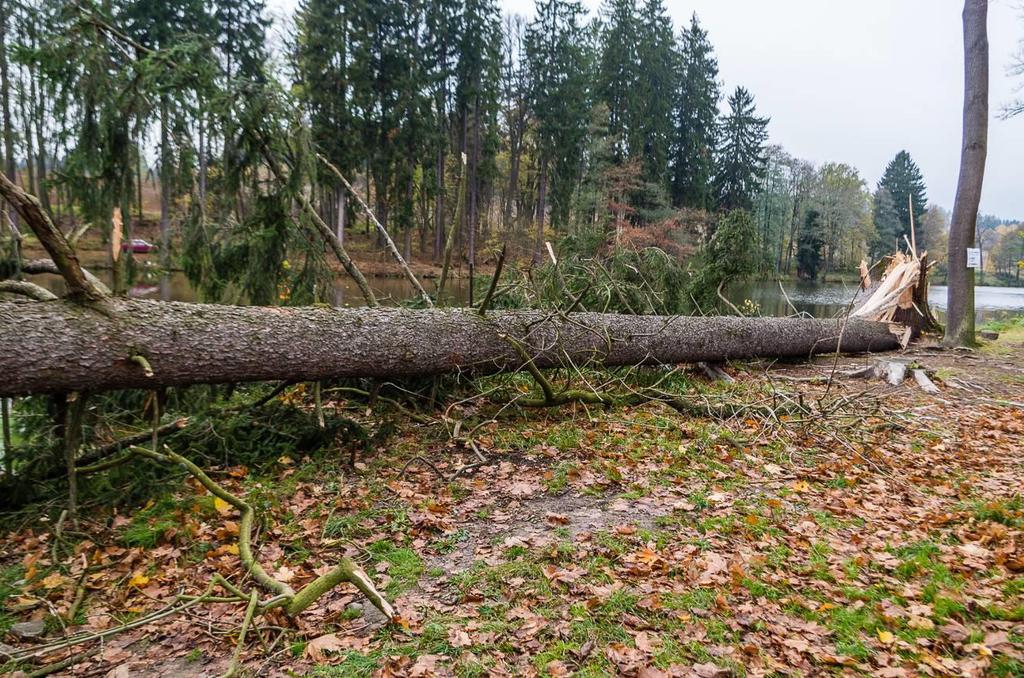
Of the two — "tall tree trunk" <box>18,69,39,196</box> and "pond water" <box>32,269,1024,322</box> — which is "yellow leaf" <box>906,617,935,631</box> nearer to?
"pond water" <box>32,269,1024,322</box>

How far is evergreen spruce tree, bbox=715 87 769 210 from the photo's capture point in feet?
118

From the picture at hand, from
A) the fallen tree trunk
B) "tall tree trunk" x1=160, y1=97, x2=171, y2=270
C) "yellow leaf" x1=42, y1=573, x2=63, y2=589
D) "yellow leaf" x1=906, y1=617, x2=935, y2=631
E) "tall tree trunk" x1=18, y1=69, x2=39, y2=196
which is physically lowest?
"yellow leaf" x1=42, y1=573, x2=63, y2=589

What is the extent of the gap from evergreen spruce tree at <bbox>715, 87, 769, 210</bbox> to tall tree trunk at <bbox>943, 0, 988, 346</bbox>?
28028 millimetres

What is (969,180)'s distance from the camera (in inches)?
368

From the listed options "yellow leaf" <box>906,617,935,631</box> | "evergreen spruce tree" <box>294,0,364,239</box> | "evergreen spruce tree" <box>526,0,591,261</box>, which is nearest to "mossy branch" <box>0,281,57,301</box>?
"yellow leaf" <box>906,617,935,631</box>

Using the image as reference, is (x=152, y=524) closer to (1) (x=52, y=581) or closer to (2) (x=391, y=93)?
(1) (x=52, y=581)

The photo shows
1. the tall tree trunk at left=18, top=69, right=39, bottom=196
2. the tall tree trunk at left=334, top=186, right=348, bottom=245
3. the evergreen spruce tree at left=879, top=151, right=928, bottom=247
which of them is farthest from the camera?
the evergreen spruce tree at left=879, top=151, right=928, bottom=247

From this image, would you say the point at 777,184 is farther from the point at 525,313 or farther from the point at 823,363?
the point at 525,313

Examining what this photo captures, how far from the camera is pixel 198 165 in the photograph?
5223 millimetres

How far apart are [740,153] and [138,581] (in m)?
39.9

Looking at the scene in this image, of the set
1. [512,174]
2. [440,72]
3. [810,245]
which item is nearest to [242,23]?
[440,72]

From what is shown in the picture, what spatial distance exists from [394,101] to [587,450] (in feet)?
77.3

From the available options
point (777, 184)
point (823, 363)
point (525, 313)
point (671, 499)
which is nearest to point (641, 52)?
point (777, 184)

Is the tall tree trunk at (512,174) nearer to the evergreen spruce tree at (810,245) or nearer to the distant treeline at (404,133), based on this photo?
the distant treeline at (404,133)
